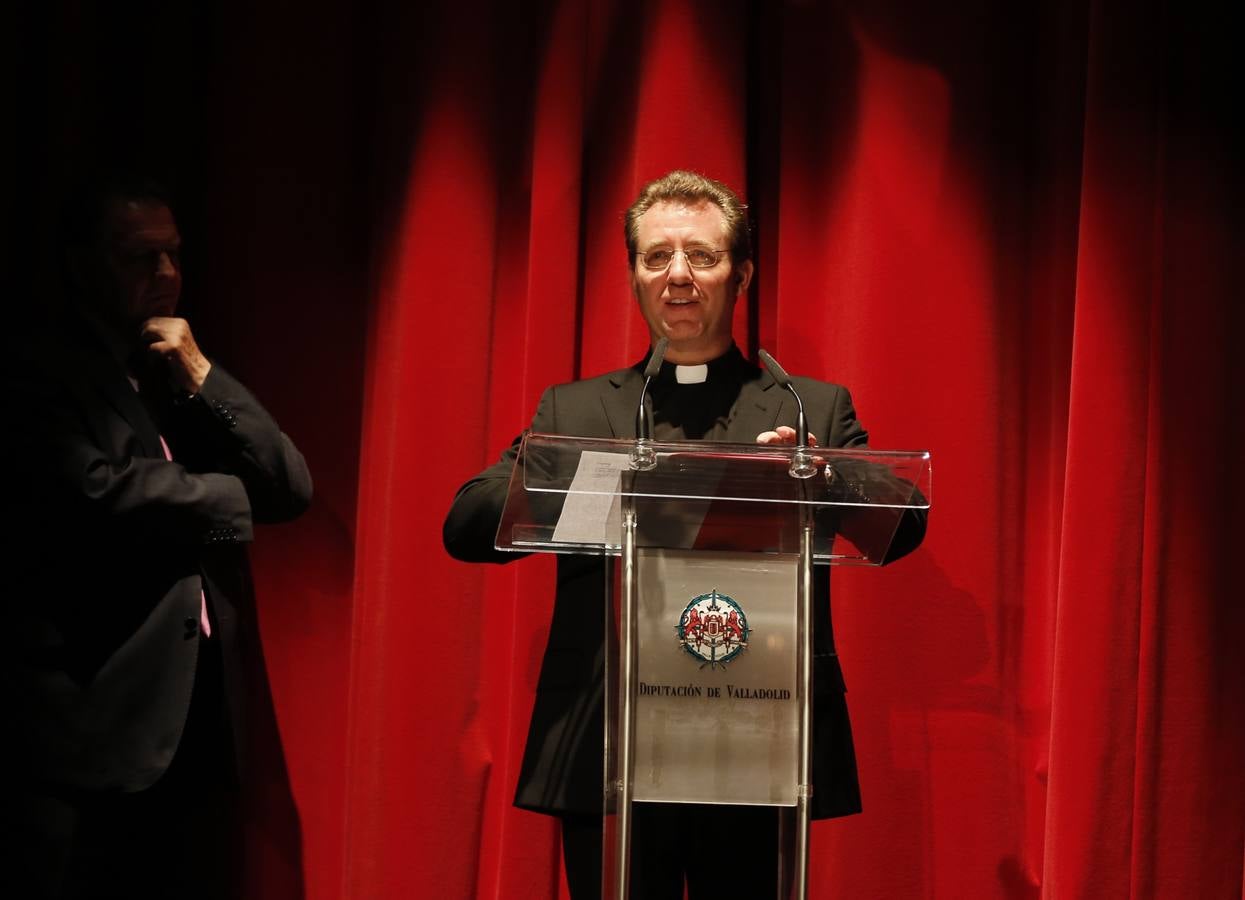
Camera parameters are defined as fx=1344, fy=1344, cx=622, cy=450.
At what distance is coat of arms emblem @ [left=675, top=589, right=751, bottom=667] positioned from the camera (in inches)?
68.4

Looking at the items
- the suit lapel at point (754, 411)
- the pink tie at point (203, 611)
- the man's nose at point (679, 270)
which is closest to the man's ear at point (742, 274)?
the man's nose at point (679, 270)

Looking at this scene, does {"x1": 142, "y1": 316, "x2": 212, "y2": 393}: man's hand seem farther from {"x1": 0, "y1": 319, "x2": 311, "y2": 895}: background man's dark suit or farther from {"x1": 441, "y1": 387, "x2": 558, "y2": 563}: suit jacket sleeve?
{"x1": 441, "y1": 387, "x2": 558, "y2": 563}: suit jacket sleeve

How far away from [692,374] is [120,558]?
1.15m

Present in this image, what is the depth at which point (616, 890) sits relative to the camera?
1688 mm

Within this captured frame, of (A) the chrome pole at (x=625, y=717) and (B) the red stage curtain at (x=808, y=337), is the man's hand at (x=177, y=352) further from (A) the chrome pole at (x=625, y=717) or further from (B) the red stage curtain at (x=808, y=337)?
(A) the chrome pole at (x=625, y=717)

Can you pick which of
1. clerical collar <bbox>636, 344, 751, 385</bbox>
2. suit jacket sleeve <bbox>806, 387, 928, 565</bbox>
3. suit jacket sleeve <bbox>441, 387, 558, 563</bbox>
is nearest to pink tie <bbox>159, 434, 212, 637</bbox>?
suit jacket sleeve <bbox>441, 387, 558, 563</bbox>

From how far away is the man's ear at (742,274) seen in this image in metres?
2.52

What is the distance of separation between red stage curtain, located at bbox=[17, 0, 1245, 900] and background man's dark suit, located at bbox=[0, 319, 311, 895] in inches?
18.8

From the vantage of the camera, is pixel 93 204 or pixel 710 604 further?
pixel 93 204

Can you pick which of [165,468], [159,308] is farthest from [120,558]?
[159,308]

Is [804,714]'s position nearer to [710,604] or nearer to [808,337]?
[710,604]

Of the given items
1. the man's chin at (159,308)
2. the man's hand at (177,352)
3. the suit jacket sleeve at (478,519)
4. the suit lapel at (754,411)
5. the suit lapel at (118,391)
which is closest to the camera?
the suit jacket sleeve at (478,519)

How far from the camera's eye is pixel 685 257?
8.02 ft

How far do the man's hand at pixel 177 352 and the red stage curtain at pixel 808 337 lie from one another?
1.73 ft
